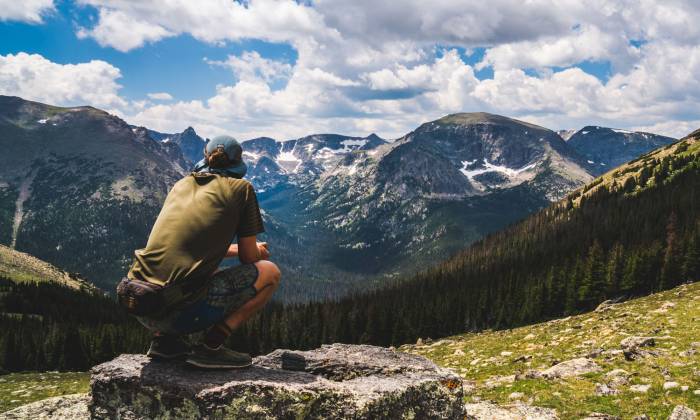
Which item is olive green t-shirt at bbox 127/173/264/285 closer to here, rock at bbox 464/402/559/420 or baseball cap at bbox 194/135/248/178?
baseball cap at bbox 194/135/248/178

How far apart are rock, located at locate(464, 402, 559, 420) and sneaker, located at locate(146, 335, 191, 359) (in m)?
7.91

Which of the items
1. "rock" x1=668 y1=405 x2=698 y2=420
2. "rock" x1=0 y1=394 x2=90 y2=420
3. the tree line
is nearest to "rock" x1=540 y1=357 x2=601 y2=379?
"rock" x1=668 y1=405 x2=698 y2=420

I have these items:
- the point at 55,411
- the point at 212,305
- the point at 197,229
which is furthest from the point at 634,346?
the point at 55,411

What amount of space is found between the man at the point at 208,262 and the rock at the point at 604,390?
12.8 meters

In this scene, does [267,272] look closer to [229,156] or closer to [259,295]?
[259,295]

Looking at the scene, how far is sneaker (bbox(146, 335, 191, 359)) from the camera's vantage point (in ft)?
30.1

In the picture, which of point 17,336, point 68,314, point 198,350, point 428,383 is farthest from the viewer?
point 68,314

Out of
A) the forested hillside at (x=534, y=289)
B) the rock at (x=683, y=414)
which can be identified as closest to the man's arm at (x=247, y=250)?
the rock at (x=683, y=414)

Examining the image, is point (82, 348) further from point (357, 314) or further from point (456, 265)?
point (456, 265)

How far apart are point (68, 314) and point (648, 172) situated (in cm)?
21696

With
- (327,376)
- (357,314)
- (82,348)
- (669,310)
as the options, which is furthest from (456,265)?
(327,376)

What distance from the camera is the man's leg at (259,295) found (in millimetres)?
8969

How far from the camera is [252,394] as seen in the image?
834 cm

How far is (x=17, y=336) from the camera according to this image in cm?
7856
